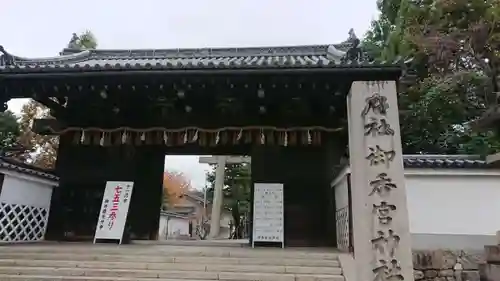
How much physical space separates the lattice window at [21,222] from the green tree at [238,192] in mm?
15672

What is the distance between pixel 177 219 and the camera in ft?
107

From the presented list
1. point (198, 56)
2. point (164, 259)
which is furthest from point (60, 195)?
point (198, 56)

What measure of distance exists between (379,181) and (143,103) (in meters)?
5.15

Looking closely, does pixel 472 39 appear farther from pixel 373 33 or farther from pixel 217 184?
pixel 217 184

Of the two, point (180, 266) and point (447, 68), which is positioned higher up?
point (447, 68)

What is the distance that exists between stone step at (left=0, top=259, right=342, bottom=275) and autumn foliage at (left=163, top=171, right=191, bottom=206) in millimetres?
29704

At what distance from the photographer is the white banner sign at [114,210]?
720 centimetres

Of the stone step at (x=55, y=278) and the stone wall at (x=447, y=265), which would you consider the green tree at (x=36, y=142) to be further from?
the stone wall at (x=447, y=265)

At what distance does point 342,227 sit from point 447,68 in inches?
263

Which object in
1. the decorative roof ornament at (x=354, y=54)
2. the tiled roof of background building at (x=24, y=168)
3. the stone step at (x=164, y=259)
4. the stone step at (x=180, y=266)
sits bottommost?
the stone step at (x=180, y=266)

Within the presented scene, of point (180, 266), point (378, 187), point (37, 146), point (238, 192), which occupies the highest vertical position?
point (37, 146)

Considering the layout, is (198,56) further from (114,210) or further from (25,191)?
(25,191)

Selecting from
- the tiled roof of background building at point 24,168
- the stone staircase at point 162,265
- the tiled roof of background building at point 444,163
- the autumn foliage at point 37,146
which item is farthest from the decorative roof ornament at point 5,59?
the autumn foliage at point 37,146

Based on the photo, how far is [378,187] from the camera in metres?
4.62
